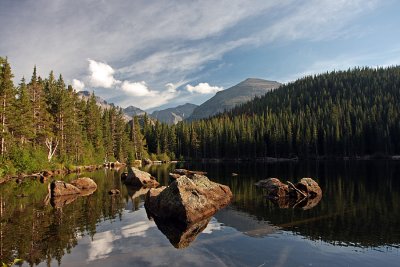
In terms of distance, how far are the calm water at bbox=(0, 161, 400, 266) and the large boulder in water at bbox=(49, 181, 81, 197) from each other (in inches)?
154

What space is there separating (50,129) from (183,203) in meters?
59.9

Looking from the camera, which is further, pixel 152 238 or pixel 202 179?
pixel 202 179

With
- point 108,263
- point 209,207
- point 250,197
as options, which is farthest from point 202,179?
point 108,263

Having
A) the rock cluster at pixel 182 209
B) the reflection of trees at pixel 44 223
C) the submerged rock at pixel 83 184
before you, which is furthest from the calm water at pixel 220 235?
the submerged rock at pixel 83 184

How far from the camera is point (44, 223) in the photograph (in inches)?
1028

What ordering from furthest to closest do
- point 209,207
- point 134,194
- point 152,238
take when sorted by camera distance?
point 134,194, point 209,207, point 152,238

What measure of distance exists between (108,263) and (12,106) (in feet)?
182

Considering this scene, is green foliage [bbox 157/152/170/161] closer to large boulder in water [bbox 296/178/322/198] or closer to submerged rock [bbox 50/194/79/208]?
submerged rock [bbox 50/194/79/208]

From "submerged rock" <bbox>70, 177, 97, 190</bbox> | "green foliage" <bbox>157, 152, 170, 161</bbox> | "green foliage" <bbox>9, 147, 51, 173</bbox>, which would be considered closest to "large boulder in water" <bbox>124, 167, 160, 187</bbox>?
"submerged rock" <bbox>70, 177, 97, 190</bbox>

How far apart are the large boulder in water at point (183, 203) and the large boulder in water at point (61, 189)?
13718 millimetres

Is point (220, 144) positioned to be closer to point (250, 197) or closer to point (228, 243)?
point (250, 197)

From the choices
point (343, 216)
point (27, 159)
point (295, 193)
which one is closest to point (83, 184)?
point (27, 159)

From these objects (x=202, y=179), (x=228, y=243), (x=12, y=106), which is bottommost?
(x=228, y=243)

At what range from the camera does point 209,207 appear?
30391 millimetres
